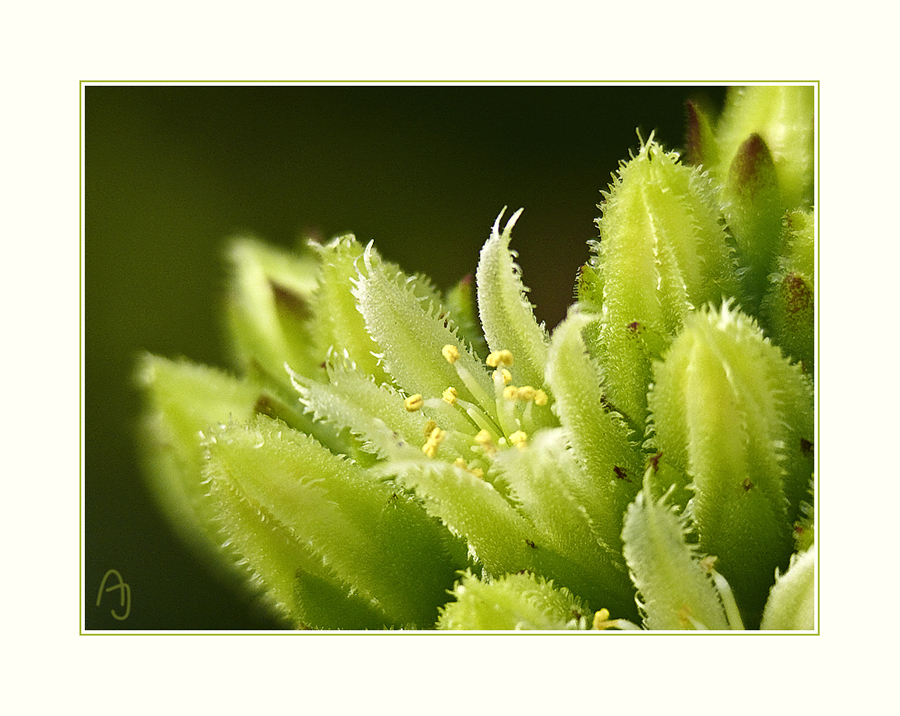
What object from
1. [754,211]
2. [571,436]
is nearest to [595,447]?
[571,436]

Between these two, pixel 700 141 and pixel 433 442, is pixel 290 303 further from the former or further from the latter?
pixel 700 141

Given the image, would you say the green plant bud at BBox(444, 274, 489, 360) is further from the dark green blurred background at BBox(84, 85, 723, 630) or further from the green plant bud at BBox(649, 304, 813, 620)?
the green plant bud at BBox(649, 304, 813, 620)

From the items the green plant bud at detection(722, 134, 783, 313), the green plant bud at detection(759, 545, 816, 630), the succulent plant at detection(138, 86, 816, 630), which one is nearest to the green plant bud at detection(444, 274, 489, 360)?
the succulent plant at detection(138, 86, 816, 630)

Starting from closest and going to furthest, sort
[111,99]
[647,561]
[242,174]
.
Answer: [647,561] < [111,99] < [242,174]

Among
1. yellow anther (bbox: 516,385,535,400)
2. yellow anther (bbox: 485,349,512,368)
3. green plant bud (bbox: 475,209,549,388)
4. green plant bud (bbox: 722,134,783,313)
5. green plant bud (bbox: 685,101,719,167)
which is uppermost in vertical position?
green plant bud (bbox: 685,101,719,167)

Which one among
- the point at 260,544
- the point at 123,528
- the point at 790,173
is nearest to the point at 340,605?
the point at 260,544

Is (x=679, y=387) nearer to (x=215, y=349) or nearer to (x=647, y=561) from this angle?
(x=647, y=561)
